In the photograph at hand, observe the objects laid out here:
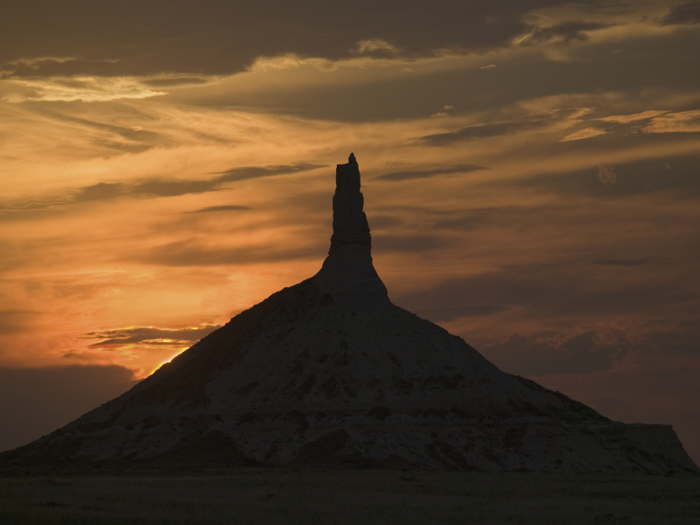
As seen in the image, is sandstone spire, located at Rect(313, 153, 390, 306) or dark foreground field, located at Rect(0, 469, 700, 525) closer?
dark foreground field, located at Rect(0, 469, 700, 525)

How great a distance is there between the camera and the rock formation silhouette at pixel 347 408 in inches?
4286

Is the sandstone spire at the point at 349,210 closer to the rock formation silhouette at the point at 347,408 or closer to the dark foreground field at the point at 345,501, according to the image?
the rock formation silhouette at the point at 347,408

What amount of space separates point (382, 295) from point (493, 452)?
116ft

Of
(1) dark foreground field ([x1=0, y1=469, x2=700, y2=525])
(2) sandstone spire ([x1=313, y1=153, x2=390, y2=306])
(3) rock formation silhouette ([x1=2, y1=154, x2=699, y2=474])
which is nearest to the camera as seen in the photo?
(1) dark foreground field ([x1=0, y1=469, x2=700, y2=525])

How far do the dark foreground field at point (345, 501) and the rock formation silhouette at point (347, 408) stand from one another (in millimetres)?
28888

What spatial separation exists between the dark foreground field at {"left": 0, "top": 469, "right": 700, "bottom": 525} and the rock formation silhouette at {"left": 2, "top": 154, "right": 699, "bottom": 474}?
2889 cm

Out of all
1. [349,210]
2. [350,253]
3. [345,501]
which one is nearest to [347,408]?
[350,253]

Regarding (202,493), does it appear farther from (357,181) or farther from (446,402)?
(357,181)

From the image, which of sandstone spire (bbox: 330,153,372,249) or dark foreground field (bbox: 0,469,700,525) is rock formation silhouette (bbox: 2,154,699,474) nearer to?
sandstone spire (bbox: 330,153,372,249)

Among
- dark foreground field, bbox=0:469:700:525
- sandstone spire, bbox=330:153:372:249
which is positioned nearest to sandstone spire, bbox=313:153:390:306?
sandstone spire, bbox=330:153:372:249

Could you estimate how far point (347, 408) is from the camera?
4535 inches

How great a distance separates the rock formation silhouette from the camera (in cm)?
10888

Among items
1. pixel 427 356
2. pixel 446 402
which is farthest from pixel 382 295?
pixel 446 402

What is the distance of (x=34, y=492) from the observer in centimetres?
5794
